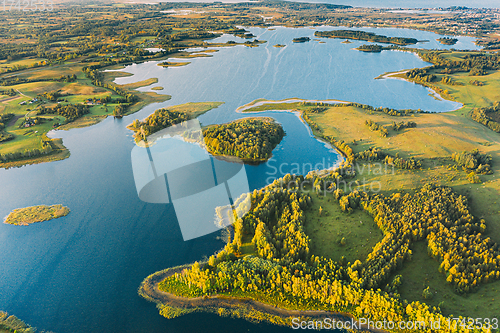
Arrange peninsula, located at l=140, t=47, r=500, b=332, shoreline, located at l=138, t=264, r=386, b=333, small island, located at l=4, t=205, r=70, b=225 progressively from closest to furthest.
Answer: shoreline, located at l=138, t=264, r=386, b=333, peninsula, located at l=140, t=47, r=500, b=332, small island, located at l=4, t=205, r=70, b=225

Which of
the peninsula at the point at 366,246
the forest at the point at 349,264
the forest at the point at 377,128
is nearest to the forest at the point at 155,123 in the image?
the peninsula at the point at 366,246

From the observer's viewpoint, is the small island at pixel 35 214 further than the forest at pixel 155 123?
No
